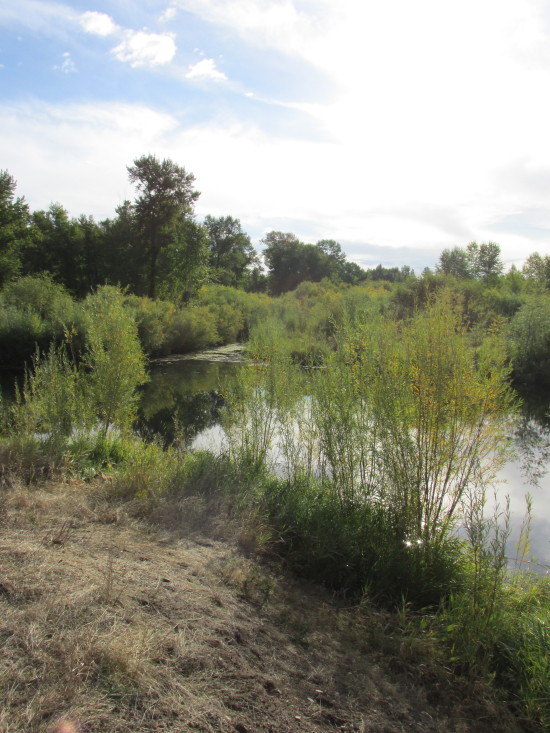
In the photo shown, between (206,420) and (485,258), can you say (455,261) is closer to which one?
(485,258)

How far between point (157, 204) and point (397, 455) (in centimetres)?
3243

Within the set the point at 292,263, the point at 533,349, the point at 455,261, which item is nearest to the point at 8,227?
the point at 533,349

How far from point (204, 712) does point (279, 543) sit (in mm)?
2683

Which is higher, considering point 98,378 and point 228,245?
point 228,245

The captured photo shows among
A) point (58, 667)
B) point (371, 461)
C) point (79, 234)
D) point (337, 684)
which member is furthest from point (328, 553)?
point (79, 234)

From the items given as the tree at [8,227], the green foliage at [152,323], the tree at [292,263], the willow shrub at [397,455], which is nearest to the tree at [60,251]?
the tree at [8,227]

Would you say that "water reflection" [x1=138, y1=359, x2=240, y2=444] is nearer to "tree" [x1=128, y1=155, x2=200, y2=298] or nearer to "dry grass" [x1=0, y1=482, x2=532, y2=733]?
"dry grass" [x1=0, y1=482, x2=532, y2=733]

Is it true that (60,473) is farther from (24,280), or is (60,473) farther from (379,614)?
(24,280)

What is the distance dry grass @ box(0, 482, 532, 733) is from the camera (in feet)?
7.61

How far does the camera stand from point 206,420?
14352mm

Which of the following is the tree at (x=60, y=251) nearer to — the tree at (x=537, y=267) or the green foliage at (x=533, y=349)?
the green foliage at (x=533, y=349)

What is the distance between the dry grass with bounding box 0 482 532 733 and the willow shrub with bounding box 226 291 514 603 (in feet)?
2.46

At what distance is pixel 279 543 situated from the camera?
16.5 feet

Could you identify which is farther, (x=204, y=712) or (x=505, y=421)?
(x=505, y=421)
